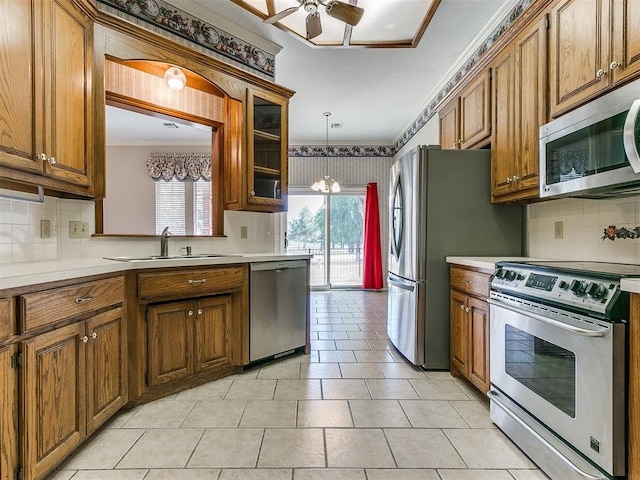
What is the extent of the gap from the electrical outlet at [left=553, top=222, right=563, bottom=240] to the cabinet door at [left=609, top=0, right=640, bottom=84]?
1.03m

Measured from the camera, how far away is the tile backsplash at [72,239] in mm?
1886

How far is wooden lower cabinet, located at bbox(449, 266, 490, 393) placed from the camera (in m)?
2.19

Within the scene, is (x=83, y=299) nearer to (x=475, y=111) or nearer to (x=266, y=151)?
(x=266, y=151)

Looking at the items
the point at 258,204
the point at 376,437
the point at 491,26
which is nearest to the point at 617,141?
the point at 376,437

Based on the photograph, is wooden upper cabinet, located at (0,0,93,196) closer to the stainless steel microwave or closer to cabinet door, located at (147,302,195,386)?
cabinet door, located at (147,302,195,386)

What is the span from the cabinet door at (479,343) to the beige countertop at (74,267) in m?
1.42

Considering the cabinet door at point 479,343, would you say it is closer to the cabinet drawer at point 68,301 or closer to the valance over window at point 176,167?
the cabinet drawer at point 68,301

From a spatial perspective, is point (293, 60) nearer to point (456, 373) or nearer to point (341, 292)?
point (456, 373)

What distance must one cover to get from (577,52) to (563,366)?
61.8 inches

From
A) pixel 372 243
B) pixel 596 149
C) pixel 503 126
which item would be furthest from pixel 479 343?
pixel 372 243

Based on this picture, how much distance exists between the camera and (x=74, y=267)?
5.30ft

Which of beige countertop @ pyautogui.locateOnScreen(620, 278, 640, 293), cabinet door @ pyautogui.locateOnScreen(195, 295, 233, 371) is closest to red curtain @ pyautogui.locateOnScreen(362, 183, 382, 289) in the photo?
cabinet door @ pyautogui.locateOnScreen(195, 295, 233, 371)

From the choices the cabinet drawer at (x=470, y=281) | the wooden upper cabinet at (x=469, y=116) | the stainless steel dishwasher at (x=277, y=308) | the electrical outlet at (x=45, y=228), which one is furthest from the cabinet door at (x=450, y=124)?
the electrical outlet at (x=45, y=228)

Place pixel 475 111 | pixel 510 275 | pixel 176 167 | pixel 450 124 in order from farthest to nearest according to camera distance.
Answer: pixel 176 167 < pixel 450 124 < pixel 475 111 < pixel 510 275
